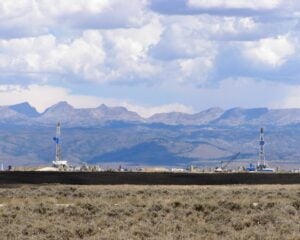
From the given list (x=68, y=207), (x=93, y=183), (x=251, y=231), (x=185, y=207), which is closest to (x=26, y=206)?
(x=68, y=207)

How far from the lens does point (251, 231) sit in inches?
1072

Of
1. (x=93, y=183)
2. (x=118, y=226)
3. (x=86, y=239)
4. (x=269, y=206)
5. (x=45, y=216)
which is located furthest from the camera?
(x=93, y=183)

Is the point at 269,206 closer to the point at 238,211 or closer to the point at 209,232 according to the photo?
the point at 238,211

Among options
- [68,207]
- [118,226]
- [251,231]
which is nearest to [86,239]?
[118,226]

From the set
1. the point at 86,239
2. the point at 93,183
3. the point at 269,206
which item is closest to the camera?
the point at 86,239

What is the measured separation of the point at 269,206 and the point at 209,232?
674 centimetres

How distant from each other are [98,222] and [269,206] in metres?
7.31

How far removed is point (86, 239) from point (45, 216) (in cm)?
531

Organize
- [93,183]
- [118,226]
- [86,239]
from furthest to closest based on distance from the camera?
[93,183] < [118,226] < [86,239]

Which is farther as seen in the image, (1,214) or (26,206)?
(26,206)

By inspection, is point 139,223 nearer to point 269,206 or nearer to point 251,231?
point 251,231

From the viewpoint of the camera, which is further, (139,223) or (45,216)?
(45,216)

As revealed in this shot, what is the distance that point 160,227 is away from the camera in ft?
92.9

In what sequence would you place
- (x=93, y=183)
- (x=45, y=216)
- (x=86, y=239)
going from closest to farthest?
(x=86, y=239) → (x=45, y=216) → (x=93, y=183)
